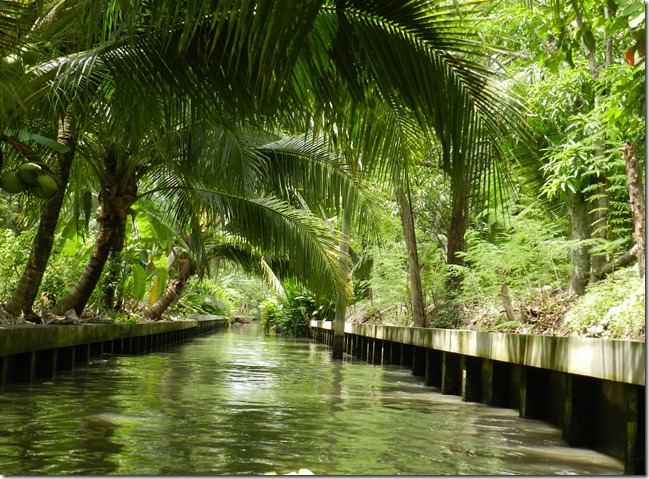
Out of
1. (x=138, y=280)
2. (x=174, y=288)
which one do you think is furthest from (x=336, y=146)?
(x=174, y=288)

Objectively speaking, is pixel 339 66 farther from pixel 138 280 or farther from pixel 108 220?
pixel 138 280

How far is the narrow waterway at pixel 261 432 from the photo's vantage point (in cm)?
347

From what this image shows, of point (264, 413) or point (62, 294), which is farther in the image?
point (62, 294)

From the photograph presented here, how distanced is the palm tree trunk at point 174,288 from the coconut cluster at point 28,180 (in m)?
11.9

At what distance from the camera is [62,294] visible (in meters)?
9.74

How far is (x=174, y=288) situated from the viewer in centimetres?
1686

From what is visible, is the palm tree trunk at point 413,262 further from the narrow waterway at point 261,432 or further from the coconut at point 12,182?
the coconut at point 12,182

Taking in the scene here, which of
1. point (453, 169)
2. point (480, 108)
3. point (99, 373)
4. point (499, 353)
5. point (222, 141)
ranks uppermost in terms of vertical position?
point (222, 141)

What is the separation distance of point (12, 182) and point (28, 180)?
8 centimetres

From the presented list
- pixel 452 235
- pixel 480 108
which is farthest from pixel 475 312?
pixel 480 108

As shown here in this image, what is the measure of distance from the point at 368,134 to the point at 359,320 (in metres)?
12.4

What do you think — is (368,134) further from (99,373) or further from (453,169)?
(99,373)

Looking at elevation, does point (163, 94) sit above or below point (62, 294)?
above

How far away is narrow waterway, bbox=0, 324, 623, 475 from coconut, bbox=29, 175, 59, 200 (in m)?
1.21
